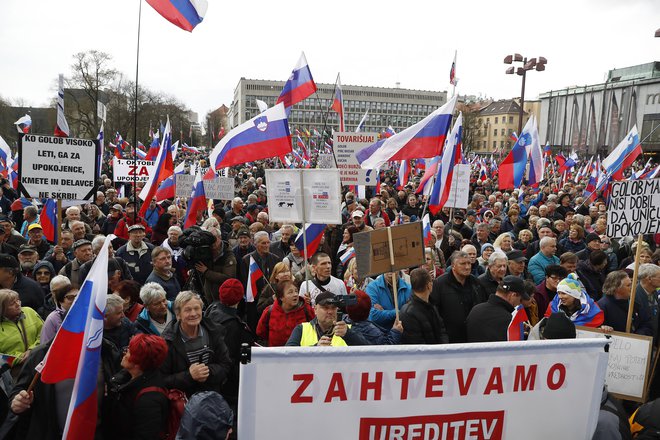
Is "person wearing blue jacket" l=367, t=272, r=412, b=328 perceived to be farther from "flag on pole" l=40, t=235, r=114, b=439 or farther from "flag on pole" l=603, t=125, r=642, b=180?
"flag on pole" l=603, t=125, r=642, b=180

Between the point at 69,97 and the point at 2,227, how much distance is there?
61.0 m

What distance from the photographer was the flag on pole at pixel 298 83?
930 centimetres

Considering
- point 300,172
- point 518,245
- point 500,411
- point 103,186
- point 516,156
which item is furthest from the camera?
point 103,186

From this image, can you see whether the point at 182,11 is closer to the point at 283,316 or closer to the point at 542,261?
the point at 283,316

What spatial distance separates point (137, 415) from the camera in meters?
3.06

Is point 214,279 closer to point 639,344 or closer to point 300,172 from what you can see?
point 300,172

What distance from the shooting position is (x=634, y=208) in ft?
17.3

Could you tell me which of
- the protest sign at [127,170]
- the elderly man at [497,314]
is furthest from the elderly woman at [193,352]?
the protest sign at [127,170]

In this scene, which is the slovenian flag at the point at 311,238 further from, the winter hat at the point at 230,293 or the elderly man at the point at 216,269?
the winter hat at the point at 230,293

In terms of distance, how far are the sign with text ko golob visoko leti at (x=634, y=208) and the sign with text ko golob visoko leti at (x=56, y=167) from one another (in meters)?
5.60

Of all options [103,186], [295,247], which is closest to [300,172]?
[295,247]

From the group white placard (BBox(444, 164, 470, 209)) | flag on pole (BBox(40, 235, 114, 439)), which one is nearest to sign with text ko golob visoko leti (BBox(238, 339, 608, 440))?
flag on pole (BBox(40, 235, 114, 439))

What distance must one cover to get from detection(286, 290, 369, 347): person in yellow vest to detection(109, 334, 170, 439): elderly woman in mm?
1035

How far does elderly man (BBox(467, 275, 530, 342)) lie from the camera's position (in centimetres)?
443
